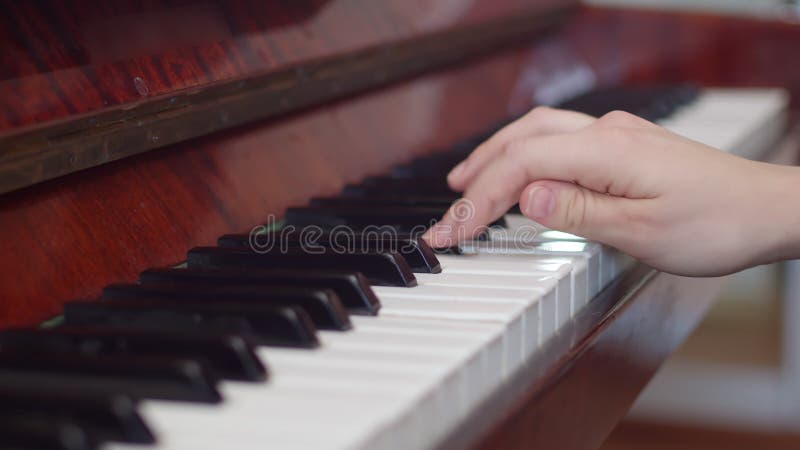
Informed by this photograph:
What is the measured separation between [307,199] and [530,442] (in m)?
0.55

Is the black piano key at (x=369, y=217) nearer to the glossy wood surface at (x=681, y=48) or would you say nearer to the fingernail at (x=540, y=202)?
the fingernail at (x=540, y=202)

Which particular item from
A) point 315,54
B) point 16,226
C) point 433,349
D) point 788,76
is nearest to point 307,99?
point 315,54

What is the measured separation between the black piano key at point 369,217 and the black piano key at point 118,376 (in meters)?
0.45

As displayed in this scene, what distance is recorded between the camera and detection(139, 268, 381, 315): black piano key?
82 centimetres

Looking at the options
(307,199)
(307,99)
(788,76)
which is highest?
(307,99)

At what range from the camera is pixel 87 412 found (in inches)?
23.1

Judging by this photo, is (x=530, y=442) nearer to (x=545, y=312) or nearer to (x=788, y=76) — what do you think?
(x=545, y=312)

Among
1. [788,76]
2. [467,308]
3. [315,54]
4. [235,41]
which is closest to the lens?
[467,308]

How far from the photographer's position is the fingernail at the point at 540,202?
997 millimetres

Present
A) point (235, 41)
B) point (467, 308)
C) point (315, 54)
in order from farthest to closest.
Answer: point (315, 54) < point (235, 41) < point (467, 308)

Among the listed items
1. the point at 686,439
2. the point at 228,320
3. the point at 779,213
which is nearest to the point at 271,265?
the point at 228,320

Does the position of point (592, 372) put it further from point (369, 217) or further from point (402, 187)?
point (402, 187)

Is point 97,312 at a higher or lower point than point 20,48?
lower

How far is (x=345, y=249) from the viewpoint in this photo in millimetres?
964
